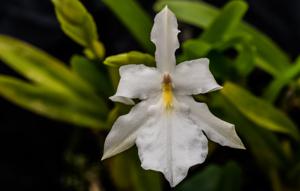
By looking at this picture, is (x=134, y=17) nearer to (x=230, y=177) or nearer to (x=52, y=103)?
(x=52, y=103)

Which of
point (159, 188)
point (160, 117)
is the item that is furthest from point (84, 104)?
point (160, 117)

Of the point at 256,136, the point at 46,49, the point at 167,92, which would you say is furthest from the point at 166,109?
the point at 46,49

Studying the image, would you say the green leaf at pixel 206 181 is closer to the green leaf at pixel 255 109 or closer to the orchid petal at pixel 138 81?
the green leaf at pixel 255 109

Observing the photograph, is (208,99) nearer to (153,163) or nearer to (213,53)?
(213,53)

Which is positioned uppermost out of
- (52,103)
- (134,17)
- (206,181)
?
(134,17)

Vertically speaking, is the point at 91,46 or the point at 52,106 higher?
the point at 91,46

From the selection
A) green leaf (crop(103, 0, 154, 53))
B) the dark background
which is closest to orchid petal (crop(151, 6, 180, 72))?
green leaf (crop(103, 0, 154, 53))

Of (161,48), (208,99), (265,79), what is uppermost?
(161,48)
